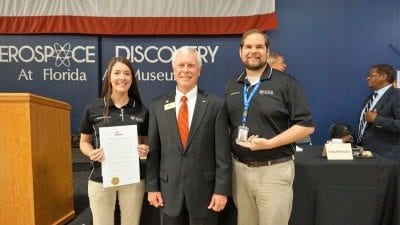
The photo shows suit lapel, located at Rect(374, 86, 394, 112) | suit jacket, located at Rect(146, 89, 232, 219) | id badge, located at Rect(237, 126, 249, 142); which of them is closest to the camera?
suit jacket, located at Rect(146, 89, 232, 219)

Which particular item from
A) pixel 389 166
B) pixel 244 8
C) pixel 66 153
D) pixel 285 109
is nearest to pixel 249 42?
pixel 285 109

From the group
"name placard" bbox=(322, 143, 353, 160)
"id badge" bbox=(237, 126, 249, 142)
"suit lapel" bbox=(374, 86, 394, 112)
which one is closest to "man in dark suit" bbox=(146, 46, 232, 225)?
"id badge" bbox=(237, 126, 249, 142)

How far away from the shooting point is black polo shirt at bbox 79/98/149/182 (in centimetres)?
200

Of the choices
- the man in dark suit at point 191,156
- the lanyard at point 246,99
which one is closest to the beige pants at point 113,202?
the man in dark suit at point 191,156

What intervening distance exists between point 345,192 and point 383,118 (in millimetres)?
1270

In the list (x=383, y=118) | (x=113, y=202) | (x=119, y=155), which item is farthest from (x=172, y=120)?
(x=383, y=118)

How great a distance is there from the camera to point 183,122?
180 centimetres

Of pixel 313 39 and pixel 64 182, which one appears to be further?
pixel 313 39

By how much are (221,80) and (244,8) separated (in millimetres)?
1106

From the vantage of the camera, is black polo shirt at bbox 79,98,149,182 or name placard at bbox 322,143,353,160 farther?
name placard at bbox 322,143,353,160

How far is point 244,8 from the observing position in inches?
198

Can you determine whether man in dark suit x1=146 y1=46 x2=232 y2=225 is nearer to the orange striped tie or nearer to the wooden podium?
the orange striped tie

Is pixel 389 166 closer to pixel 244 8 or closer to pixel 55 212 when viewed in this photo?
pixel 55 212

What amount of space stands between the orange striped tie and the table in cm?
126
